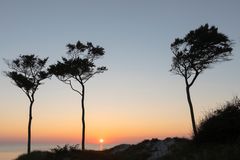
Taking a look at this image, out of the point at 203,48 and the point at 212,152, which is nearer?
the point at 212,152

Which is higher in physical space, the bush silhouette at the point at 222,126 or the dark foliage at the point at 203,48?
the dark foliage at the point at 203,48

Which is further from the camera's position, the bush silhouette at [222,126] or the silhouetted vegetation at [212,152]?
the bush silhouette at [222,126]

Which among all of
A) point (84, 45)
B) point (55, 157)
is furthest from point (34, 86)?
point (55, 157)

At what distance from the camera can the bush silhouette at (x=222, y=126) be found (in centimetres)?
1595

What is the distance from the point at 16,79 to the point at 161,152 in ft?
81.1

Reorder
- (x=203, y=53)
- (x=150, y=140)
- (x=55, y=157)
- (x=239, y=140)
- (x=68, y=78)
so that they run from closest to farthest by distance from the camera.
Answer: (x=239, y=140)
(x=55, y=157)
(x=150, y=140)
(x=203, y=53)
(x=68, y=78)

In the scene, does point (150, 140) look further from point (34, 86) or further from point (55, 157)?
point (34, 86)

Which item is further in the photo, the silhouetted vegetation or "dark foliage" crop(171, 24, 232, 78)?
"dark foliage" crop(171, 24, 232, 78)

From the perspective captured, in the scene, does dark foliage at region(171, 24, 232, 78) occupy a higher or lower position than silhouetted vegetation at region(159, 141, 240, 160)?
higher

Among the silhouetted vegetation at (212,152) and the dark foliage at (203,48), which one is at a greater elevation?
the dark foliage at (203,48)

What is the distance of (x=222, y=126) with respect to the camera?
635 inches

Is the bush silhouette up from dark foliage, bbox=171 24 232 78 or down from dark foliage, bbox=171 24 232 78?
down

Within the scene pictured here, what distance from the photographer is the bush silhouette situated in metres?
16.0

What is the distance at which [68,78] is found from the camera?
4291 centimetres
